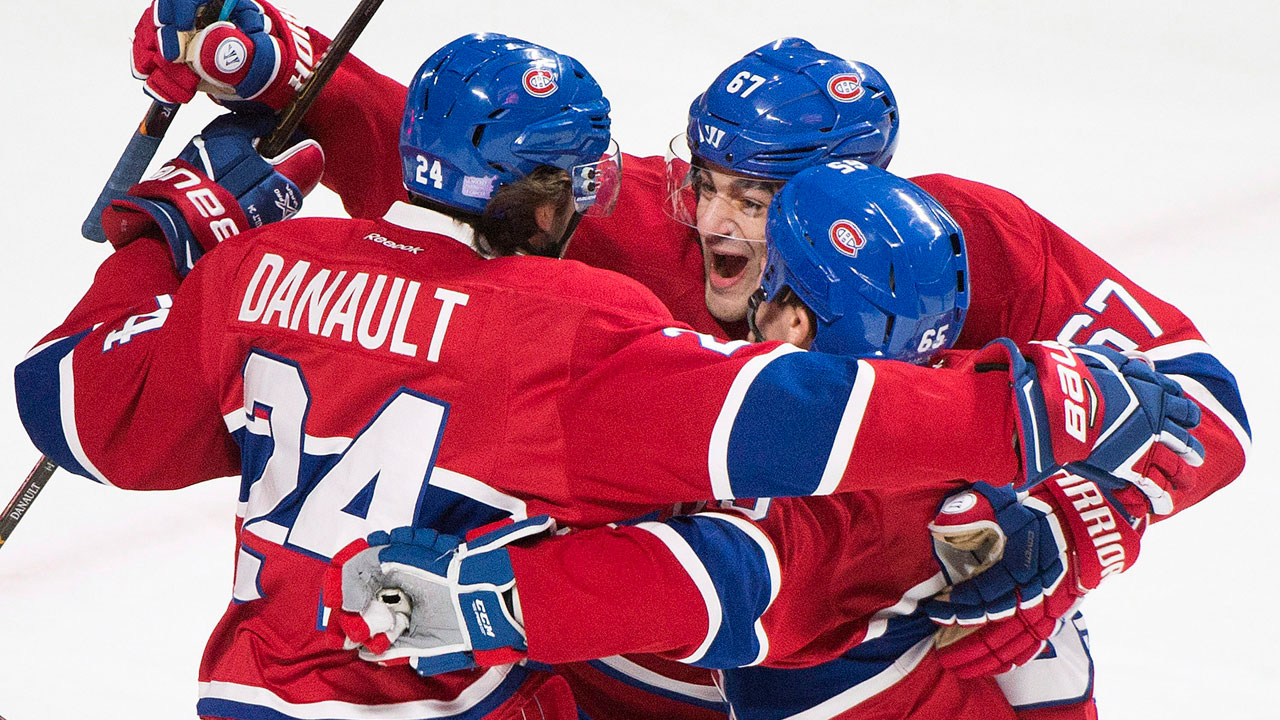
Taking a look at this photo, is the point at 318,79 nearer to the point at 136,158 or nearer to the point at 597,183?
the point at 136,158

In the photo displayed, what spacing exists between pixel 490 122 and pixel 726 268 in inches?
33.6

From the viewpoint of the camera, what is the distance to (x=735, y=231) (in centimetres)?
267

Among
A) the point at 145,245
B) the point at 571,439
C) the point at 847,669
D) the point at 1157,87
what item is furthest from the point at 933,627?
the point at 1157,87

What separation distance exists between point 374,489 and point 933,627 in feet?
2.98

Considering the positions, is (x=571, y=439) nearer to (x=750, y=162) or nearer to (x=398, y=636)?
(x=398, y=636)

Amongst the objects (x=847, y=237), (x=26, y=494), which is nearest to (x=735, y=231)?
(x=847, y=237)

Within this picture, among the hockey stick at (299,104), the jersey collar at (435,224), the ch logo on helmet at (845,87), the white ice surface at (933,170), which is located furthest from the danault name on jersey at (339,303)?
the white ice surface at (933,170)

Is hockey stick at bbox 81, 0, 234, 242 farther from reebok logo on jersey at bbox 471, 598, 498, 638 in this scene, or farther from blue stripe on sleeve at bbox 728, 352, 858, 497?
blue stripe on sleeve at bbox 728, 352, 858, 497

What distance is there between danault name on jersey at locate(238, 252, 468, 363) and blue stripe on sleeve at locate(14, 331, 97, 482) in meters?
0.35

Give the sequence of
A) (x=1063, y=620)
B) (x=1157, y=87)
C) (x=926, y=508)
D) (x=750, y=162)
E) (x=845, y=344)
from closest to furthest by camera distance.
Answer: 1. (x=845, y=344)
2. (x=926, y=508)
3. (x=1063, y=620)
4. (x=750, y=162)
5. (x=1157, y=87)

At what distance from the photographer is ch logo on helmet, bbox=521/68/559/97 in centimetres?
199

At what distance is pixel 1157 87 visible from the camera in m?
5.65

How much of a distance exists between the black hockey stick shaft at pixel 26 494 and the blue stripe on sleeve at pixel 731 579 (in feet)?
4.46

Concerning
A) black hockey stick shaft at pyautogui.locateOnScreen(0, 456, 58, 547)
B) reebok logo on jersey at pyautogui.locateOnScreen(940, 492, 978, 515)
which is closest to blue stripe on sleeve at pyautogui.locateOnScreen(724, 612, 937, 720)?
reebok logo on jersey at pyautogui.locateOnScreen(940, 492, 978, 515)
